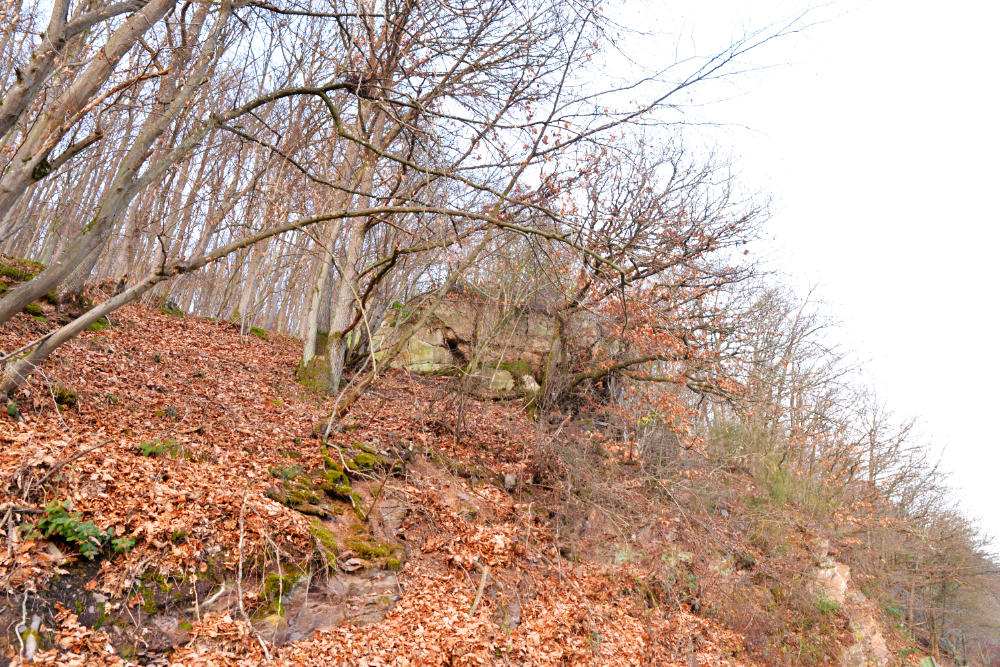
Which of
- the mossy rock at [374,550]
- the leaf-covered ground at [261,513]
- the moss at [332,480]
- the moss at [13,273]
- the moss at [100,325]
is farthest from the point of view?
the moss at [100,325]

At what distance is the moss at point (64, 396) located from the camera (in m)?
5.57

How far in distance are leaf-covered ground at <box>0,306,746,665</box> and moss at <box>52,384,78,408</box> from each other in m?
0.02

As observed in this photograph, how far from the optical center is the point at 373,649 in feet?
14.8

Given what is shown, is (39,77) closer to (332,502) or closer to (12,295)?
(12,295)

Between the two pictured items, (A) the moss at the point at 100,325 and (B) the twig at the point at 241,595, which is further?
(A) the moss at the point at 100,325

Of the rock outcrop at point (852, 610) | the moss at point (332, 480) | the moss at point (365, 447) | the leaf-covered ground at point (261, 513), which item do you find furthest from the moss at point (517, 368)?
the rock outcrop at point (852, 610)

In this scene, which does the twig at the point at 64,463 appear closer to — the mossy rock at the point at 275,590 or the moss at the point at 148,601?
the moss at the point at 148,601

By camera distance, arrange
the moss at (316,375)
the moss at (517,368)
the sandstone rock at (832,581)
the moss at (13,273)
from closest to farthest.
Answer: the moss at (13,273) < the moss at (316,375) < the sandstone rock at (832,581) < the moss at (517,368)

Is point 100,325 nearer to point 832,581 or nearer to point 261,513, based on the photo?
point 261,513

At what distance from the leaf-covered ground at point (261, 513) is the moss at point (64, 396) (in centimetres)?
2

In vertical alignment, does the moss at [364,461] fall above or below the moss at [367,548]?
above

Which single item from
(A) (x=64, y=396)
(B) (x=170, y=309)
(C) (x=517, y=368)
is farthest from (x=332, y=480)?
(B) (x=170, y=309)

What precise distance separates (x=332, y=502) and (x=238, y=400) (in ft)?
8.58

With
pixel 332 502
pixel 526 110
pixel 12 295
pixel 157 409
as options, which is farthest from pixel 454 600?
pixel 526 110
